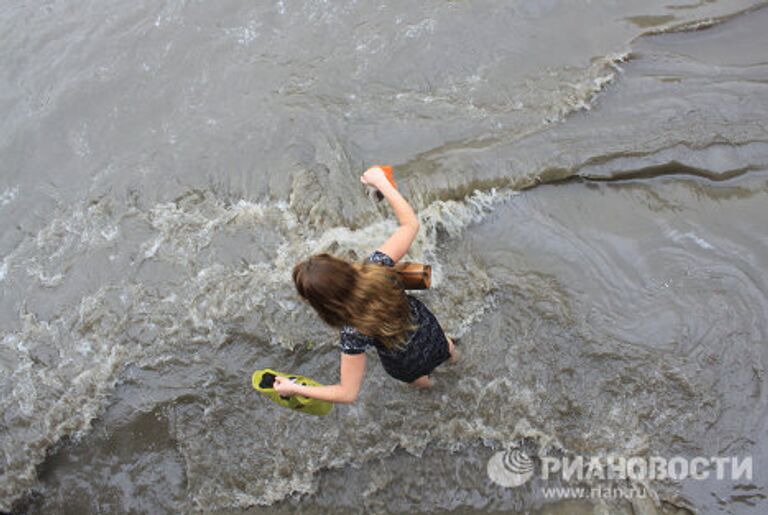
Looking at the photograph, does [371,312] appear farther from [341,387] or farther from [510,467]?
[510,467]

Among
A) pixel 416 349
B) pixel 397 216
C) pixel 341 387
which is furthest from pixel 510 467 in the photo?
pixel 397 216

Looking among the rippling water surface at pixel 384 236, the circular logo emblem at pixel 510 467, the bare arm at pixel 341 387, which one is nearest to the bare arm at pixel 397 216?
the bare arm at pixel 341 387

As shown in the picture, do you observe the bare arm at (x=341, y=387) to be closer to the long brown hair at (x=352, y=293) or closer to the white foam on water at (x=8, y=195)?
the long brown hair at (x=352, y=293)

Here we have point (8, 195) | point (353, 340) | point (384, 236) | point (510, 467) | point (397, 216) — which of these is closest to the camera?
point (353, 340)

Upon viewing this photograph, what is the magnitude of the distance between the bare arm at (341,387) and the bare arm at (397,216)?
0.57m

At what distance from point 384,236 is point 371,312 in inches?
78.2

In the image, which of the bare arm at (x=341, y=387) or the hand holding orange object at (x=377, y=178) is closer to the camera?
the bare arm at (x=341, y=387)

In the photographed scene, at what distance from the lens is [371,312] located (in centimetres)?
267

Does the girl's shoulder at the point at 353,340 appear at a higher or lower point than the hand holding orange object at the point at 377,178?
lower

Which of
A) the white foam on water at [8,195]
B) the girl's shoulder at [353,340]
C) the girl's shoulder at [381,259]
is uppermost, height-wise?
the girl's shoulder at [381,259]

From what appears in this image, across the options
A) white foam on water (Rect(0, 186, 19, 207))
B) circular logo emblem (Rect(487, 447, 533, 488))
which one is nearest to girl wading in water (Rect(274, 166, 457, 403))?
circular logo emblem (Rect(487, 447, 533, 488))

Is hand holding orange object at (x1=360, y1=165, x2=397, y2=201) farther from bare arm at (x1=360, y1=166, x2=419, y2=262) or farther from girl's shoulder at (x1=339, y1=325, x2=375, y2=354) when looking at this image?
girl's shoulder at (x1=339, y1=325, x2=375, y2=354)

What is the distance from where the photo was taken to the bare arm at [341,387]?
9.64 ft

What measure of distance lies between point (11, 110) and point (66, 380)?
330 cm
